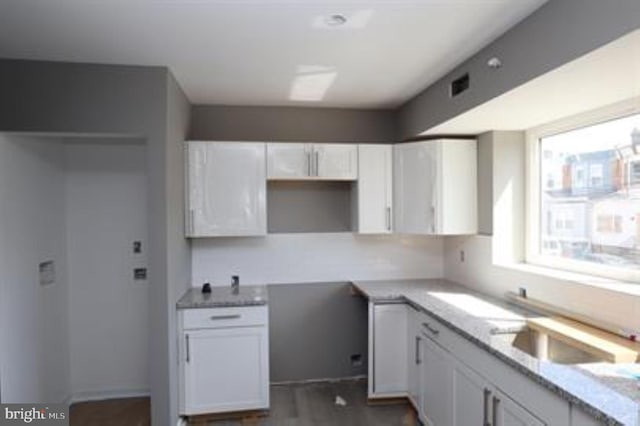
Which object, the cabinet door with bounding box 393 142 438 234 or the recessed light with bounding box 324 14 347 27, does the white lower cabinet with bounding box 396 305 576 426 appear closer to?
the cabinet door with bounding box 393 142 438 234

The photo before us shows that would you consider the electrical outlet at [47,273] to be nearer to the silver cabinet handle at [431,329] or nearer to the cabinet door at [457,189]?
the silver cabinet handle at [431,329]

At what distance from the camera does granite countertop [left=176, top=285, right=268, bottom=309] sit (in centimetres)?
288

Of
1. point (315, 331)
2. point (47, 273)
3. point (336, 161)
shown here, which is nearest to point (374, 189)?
point (336, 161)

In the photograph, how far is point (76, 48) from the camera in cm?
226

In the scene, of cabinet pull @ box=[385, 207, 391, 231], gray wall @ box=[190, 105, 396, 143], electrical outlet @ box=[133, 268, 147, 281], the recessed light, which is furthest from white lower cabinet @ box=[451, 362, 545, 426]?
electrical outlet @ box=[133, 268, 147, 281]

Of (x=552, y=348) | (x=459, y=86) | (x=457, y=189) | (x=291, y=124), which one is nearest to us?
(x=552, y=348)

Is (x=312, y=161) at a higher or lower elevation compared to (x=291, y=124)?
lower

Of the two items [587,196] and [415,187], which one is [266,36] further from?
[587,196]

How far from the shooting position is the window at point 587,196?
213cm

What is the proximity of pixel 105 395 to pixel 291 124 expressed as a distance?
283cm

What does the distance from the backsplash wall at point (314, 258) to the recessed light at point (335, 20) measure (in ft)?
6.61

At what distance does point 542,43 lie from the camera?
1730mm

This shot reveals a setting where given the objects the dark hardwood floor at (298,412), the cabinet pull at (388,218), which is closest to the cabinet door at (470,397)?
the dark hardwood floor at (298,412)

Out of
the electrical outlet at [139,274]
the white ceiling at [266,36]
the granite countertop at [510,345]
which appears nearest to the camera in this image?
the granite countertop at [510,345]
